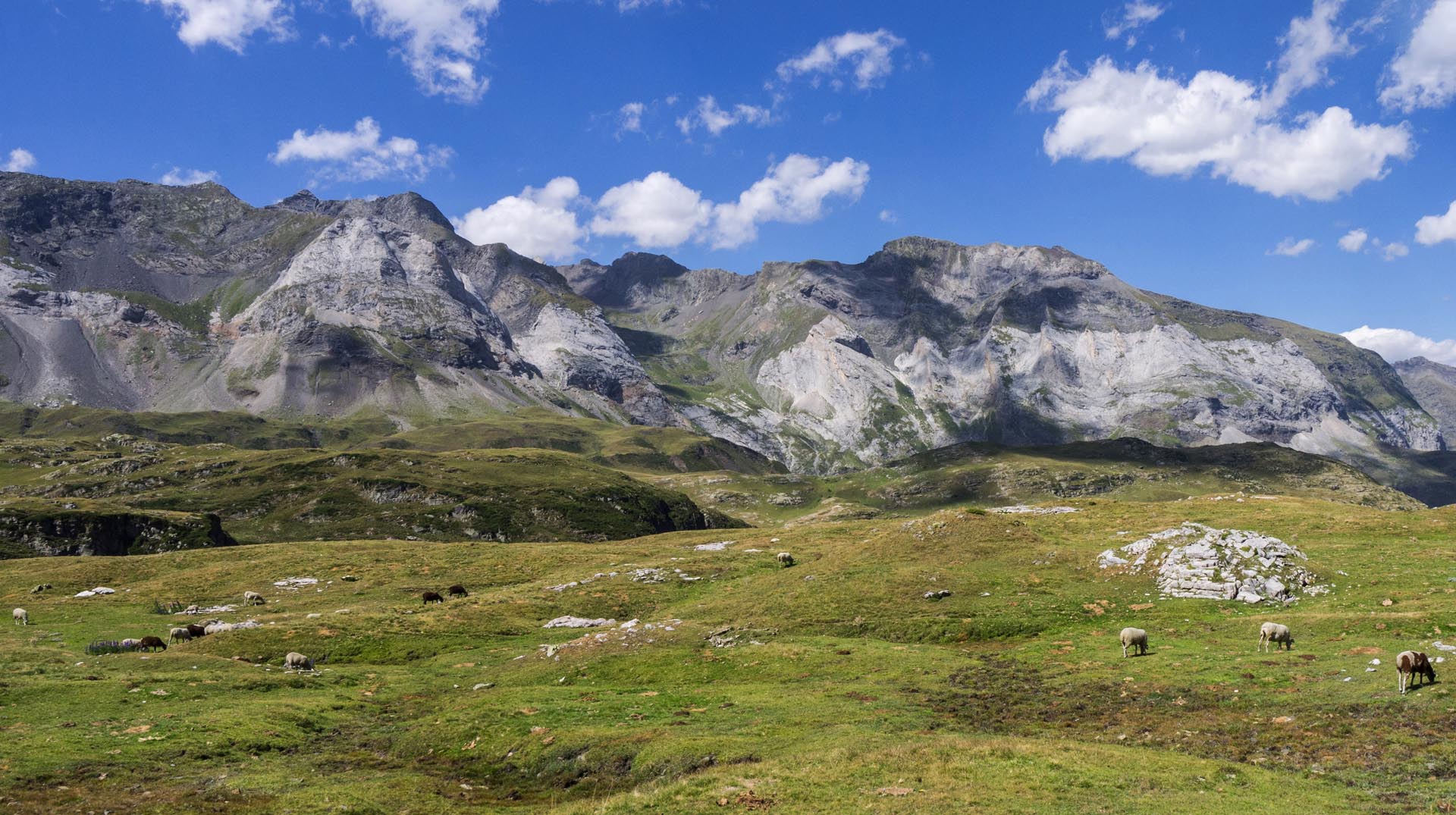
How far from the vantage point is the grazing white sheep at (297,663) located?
1924 inches

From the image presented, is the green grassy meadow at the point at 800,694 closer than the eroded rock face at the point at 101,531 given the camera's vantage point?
Yes

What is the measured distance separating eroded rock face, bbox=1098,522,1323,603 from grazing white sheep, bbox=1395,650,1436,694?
2093cm

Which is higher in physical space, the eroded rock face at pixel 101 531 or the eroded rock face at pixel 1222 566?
the eroded rock face at pixel 1222 566

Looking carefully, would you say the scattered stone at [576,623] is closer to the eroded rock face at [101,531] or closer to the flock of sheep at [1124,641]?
the flock of sheep at [1124,641]

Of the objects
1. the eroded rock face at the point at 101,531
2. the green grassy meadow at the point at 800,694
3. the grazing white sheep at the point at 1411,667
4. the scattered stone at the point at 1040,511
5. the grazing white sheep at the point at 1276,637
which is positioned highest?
the scattered stone at the point at 1040,511

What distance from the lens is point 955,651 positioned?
47.8 metres

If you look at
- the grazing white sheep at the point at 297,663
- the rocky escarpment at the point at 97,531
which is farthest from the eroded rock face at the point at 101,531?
the grazing white sheep at the point at 297,663

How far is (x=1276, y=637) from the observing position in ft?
132

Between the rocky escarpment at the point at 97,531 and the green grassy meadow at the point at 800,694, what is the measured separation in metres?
77.9

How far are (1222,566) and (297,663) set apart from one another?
61.5 meters

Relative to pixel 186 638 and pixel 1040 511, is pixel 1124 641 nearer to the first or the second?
pixel 1040 511

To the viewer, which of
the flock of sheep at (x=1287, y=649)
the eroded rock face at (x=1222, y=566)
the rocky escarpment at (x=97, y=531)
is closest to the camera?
the flock of sheep at (x=1287, y=649)

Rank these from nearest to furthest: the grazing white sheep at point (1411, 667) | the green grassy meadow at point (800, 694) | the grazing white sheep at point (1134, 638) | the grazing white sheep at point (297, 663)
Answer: the green grassy meadow at point (800, 694) < the grazing white sheep at point (1411, 667) < the grazing white sheep at point (1134, 638) < the grazing white sheep at point (297, 663)

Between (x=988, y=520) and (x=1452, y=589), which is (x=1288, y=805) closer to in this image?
(x=1452, y=589)
